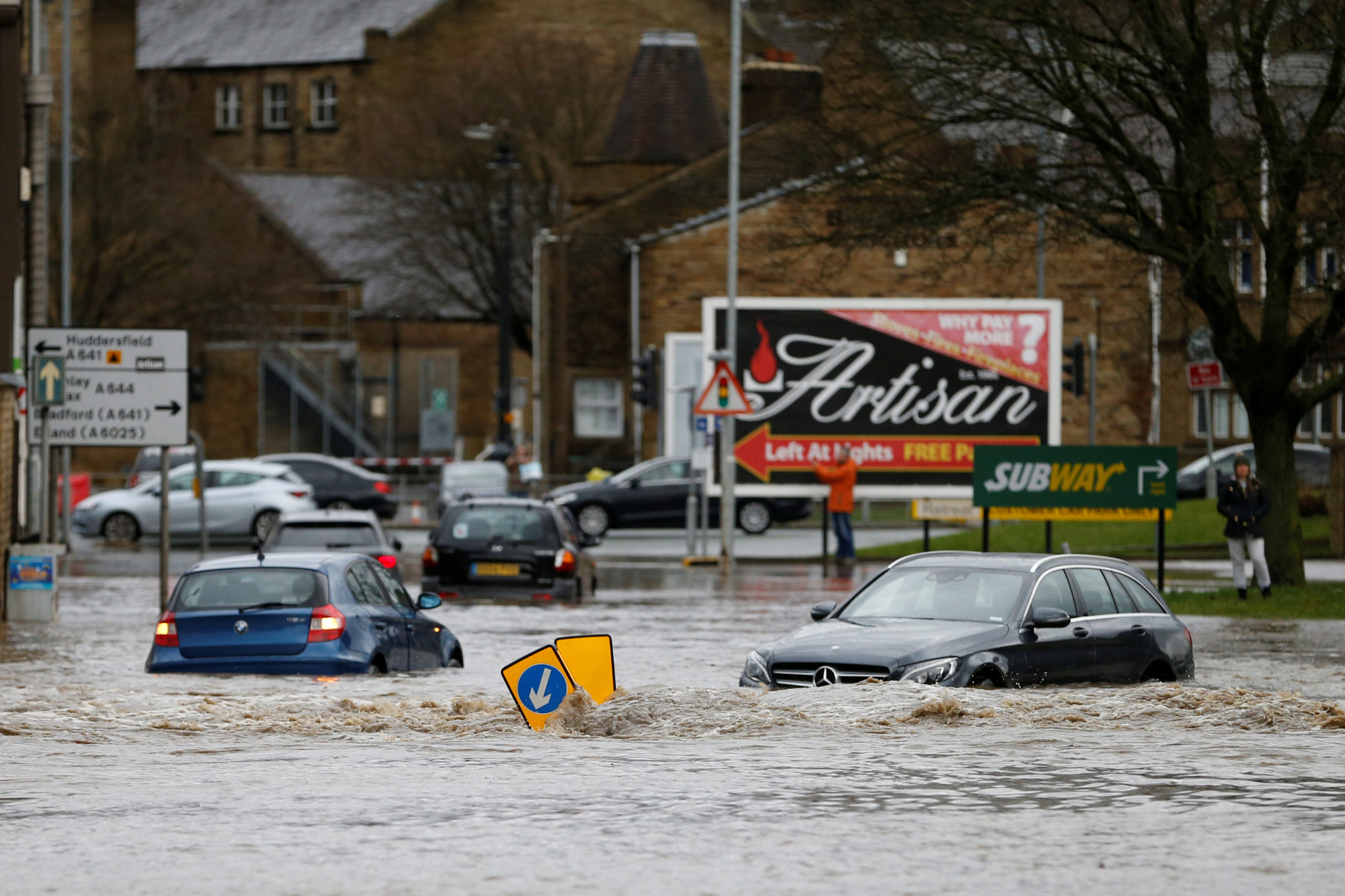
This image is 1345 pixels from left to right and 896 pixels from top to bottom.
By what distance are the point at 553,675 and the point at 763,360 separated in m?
21.7

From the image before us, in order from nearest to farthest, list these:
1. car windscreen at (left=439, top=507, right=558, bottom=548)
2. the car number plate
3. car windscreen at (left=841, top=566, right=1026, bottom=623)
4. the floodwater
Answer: the floodwater
car windscreen at (left=841, top=566, right=1026, bottom=623)
the car number plate
car windscreen at (left=439, top=507, right=558, bottom=548)

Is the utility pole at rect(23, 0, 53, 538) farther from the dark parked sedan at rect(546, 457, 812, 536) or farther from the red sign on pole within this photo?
the red sign on pole

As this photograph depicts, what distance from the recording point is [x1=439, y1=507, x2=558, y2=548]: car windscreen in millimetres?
25188

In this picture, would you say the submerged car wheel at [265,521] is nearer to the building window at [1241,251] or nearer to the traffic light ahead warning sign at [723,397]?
the traffic light ahead warning sign at [723,397]

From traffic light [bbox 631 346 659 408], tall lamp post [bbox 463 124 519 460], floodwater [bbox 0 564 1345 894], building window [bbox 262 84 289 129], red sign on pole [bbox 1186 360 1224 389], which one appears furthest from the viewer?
building window [bbox 262 84 289 129]

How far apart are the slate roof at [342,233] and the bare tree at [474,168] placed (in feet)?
0.67

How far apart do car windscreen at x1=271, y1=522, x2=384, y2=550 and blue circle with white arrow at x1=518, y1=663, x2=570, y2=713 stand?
1216 cm

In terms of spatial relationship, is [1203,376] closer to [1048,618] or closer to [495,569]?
[495,569]

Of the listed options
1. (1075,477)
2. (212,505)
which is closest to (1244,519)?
(1075,477)

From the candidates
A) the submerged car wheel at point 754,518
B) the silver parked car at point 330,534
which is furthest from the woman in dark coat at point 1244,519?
the submerged car wheel at point 754,518

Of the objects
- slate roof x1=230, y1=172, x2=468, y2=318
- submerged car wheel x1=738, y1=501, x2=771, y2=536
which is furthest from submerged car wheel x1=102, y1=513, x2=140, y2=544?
slate roof x1=230, y1=172, x2=468, y2=318

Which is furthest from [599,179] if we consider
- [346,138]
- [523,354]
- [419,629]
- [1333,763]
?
[1333,763]

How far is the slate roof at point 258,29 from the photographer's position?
89.1m

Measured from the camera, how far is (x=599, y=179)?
6247 centimetres
